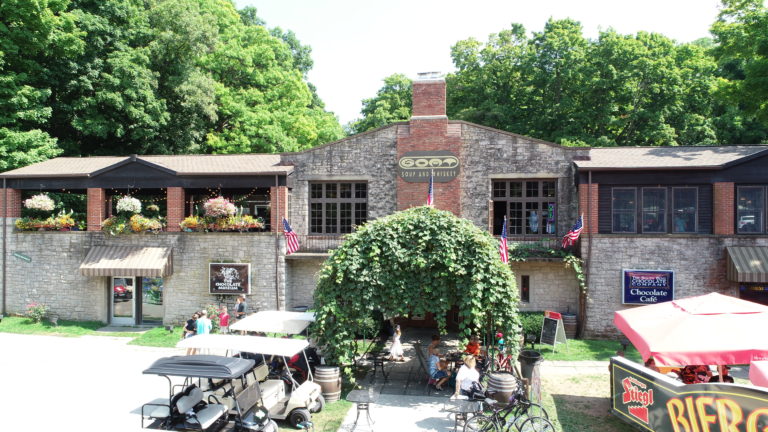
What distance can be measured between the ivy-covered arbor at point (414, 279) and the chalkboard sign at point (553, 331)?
470 cm

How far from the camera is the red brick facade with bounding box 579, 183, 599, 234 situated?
17281 millimetres

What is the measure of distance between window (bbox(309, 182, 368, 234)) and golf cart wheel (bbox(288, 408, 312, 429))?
398 inches

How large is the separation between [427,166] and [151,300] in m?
12.6

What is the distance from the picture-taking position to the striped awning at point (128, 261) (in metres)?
18.4

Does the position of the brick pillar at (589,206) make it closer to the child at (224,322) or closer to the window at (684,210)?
the window at (684,210)

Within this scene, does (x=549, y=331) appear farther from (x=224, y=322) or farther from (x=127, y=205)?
(x=127, y=205)

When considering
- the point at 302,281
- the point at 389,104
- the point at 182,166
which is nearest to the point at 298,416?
the point at 302,281

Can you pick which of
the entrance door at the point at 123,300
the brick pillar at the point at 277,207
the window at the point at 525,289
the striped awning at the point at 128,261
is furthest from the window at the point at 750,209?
the entrance door at the point at 123,300

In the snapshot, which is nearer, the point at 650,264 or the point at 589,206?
the point at 650,264

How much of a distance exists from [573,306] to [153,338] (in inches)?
619

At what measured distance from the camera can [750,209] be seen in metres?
16.8

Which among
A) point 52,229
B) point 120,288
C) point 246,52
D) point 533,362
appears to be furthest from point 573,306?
point 246,52

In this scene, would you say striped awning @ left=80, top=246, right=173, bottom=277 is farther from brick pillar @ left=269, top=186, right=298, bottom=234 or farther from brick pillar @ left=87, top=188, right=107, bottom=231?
brick pillar @ left=269, top=186, right=298, bottom=234

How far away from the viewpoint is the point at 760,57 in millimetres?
20734
